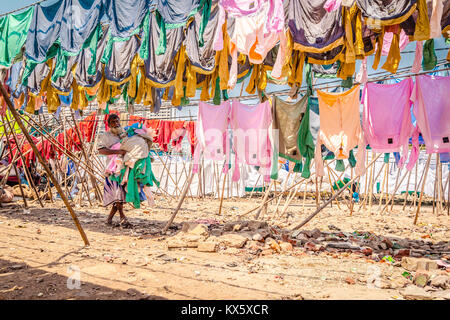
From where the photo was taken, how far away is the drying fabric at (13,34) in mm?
6328

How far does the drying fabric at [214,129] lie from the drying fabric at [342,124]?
1.47m

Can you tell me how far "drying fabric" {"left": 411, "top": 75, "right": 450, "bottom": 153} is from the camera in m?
3.66

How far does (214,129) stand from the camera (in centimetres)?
505

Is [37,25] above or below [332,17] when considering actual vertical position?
above

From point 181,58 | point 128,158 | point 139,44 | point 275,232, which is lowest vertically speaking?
point 275,232

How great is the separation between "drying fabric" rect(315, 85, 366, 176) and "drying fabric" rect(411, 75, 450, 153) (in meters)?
0.76

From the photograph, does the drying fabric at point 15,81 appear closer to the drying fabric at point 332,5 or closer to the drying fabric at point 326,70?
the drying fabric at point 326,70

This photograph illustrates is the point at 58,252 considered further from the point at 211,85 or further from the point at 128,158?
the point at 211,85

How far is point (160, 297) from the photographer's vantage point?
247 centimetres

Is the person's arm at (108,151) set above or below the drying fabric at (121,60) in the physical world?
below

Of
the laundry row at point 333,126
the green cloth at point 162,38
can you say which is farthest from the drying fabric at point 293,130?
the green cloth at point 162,38
